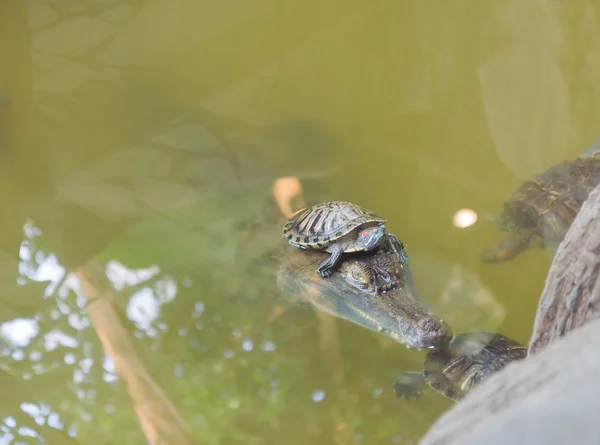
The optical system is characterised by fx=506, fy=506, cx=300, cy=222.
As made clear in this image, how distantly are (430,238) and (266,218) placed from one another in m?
0.85

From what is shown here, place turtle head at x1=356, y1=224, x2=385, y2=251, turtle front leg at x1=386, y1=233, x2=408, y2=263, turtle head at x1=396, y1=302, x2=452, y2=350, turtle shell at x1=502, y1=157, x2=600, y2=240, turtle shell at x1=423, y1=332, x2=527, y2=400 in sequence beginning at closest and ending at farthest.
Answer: turtle shell at x1=423, y1=332, x2=527, y2=400
turtle head at x1=396, y1=302, x2=452, y2=350
turtle head at x1=356, y1=224, x2=385, y2=251
turtle front leg at x1=386, y1=233, x2=408, y2=263
turtle shell at x1=502, y1=157, x2=600, y2=240

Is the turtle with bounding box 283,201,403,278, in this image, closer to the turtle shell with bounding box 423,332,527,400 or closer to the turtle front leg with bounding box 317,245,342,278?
the turtle front leg with bounding box 317,245,342,278

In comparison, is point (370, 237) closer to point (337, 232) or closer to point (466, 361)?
point (337, 232)

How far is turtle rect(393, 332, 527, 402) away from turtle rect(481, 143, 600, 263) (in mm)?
541

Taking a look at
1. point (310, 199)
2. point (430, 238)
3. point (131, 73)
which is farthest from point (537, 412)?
point (131, 73)

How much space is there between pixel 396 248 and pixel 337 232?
321 millimetres

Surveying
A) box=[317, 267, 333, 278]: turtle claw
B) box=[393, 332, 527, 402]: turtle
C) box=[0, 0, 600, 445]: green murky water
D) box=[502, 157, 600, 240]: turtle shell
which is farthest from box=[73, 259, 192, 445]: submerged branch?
box=[502, 157, 600, 240]: turtle shell

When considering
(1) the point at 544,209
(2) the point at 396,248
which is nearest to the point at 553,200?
(1) the point at 544,209

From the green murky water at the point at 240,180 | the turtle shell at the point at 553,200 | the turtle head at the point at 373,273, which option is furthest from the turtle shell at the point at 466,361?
the turtle shell at the point at 553,200

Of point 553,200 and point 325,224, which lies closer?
point 325,224

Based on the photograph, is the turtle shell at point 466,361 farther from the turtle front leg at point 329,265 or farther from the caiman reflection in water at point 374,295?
the turtle front leg at point 329,265

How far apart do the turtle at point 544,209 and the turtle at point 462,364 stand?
0.54 meters

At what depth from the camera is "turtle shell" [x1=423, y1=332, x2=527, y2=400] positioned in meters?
1.92

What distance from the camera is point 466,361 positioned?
198 centimetres
